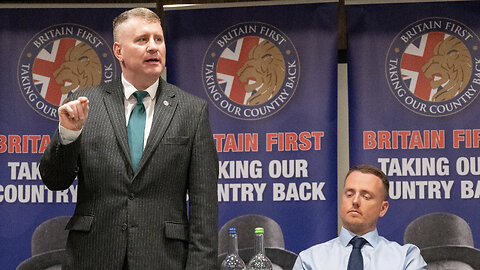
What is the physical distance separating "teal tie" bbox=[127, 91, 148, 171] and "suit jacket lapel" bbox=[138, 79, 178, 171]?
0.03 meters

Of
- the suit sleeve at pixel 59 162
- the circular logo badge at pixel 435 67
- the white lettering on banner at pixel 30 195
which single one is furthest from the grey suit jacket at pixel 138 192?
the circular logo badge at pixel 435 67

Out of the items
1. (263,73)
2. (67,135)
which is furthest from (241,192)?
(67,135)

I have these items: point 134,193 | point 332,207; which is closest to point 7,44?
point 332,207

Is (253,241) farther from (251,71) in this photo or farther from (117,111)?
(117,111)

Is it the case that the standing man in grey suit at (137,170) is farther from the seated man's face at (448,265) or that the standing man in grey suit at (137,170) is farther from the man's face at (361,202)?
the seated man's face at (448,265)

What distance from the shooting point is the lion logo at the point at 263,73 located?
3945 millimetres

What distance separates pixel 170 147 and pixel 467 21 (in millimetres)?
2489

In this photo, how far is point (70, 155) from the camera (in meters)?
1.92

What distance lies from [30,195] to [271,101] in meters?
1.51

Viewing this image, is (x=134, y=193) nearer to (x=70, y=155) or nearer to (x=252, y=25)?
(x=70, y=155)

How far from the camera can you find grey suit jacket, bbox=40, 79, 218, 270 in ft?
6.44

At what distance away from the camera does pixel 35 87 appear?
398 cm

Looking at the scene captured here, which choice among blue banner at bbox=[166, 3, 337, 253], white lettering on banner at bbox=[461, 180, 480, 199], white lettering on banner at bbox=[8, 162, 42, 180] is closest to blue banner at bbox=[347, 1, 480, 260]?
white lettering on banner at bbox=[461, 180, 480, 199]

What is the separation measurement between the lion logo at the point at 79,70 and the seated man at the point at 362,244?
186 cm
